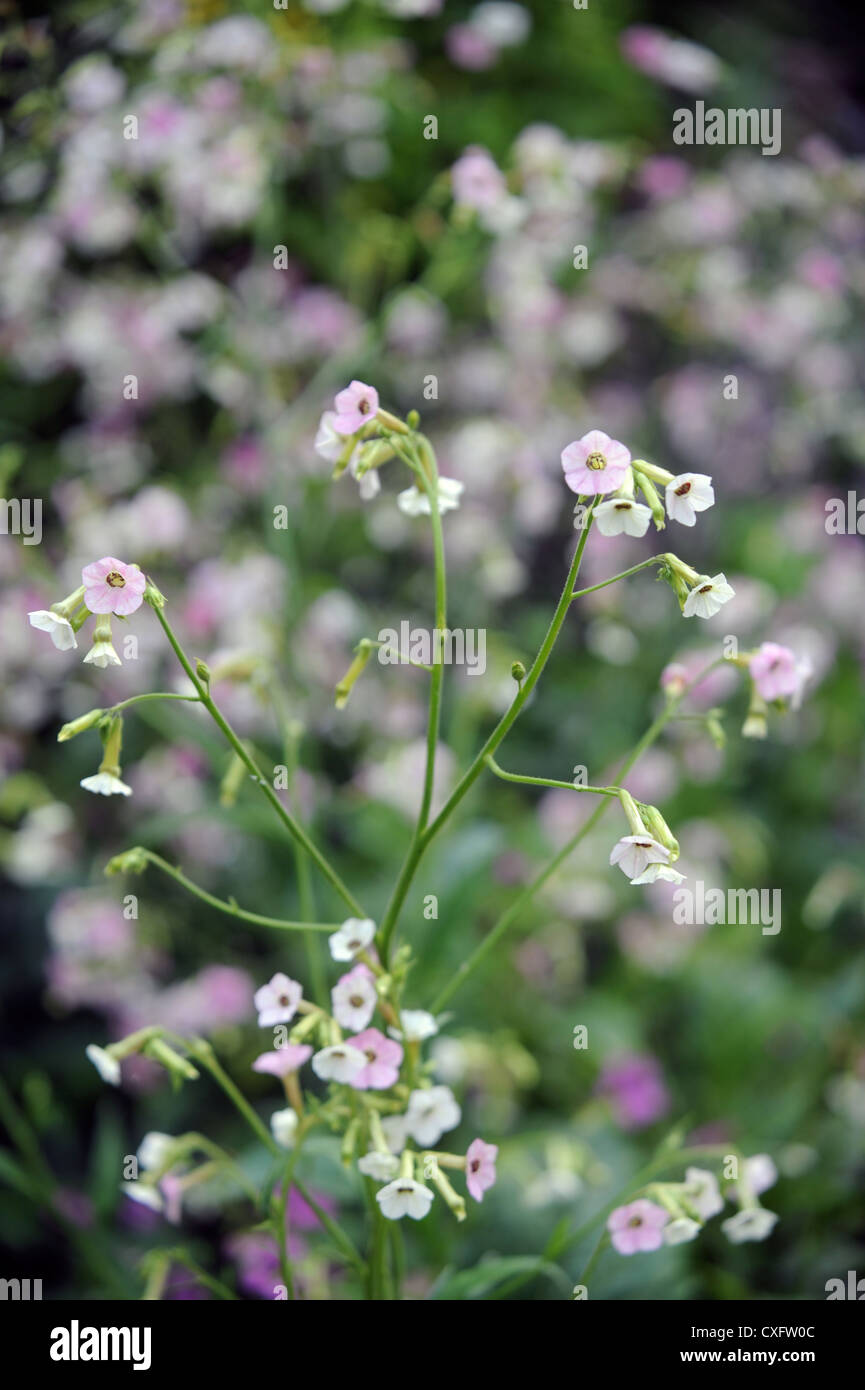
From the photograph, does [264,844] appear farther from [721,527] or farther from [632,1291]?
[721,527]

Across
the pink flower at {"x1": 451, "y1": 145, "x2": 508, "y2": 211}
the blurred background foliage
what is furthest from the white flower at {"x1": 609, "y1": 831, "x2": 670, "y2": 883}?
the pink flower at {"x1": 451, "y1": 145, "x2": 508, "y2": 211}

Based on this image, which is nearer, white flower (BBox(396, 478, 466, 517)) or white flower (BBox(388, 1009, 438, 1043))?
white flower (BBox(388, 1009, 438, 1043))

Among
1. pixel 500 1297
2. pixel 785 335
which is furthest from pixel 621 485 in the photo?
pixel 785 335

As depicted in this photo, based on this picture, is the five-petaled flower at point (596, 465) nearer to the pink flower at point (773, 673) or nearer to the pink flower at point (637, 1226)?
the pink flower at point (773, 673)

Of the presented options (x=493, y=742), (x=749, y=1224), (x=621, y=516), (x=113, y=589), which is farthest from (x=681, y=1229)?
(x=113, y=589)

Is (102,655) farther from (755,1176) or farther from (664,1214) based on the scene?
(755,1176)

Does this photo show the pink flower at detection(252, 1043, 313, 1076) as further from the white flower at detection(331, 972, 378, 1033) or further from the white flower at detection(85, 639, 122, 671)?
the white flower at detection(85, 639, 122, 671)
